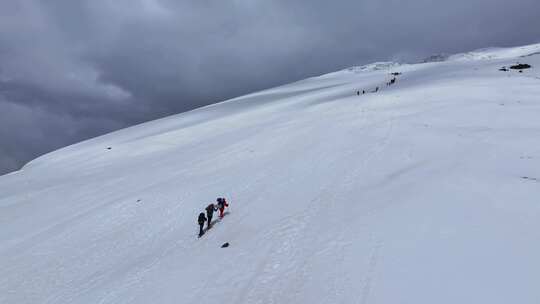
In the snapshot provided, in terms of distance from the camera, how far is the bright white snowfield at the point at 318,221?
34.4ft

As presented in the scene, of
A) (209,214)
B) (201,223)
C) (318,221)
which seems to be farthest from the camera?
(209,214)

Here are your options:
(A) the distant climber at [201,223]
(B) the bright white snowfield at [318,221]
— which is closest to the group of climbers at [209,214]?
(A) the distant climber at [201,223]

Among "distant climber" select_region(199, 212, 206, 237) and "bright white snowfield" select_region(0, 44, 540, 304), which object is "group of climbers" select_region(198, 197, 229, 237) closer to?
"distant climber" select_region(199, 212, 206, 237)

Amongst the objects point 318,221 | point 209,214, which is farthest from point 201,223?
point 318,221

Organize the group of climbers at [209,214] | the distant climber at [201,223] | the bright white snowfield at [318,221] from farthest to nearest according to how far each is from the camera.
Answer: the group of climbers at [209,214]
the distant climber at [201,223]
the bright white snowfield at [318,221]

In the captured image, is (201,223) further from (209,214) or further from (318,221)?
(318,221)

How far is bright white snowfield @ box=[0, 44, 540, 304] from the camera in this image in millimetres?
10492

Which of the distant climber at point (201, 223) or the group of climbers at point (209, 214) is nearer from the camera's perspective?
the distant climber at point (201, 223)

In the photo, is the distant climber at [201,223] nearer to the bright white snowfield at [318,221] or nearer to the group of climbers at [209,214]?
the group of climbers at [209,214]

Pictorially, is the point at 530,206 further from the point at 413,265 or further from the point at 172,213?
the point at 172,213

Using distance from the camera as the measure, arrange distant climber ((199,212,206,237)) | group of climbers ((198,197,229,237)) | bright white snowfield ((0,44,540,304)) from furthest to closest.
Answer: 1. group of climbers ((198,197,229,237))
2. distant climber ((199,212,206,237))
3. bright white snowfield ((0,44,540,304))

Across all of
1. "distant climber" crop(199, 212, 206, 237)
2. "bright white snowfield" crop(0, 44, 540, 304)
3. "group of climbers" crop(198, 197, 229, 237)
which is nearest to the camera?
"bright white snowfield" crop(0, 44, 540, 304)

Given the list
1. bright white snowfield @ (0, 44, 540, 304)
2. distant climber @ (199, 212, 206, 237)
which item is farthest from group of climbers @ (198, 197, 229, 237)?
bright white snowfield @ (0, 44, 540, 304)

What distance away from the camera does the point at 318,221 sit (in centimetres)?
1548
